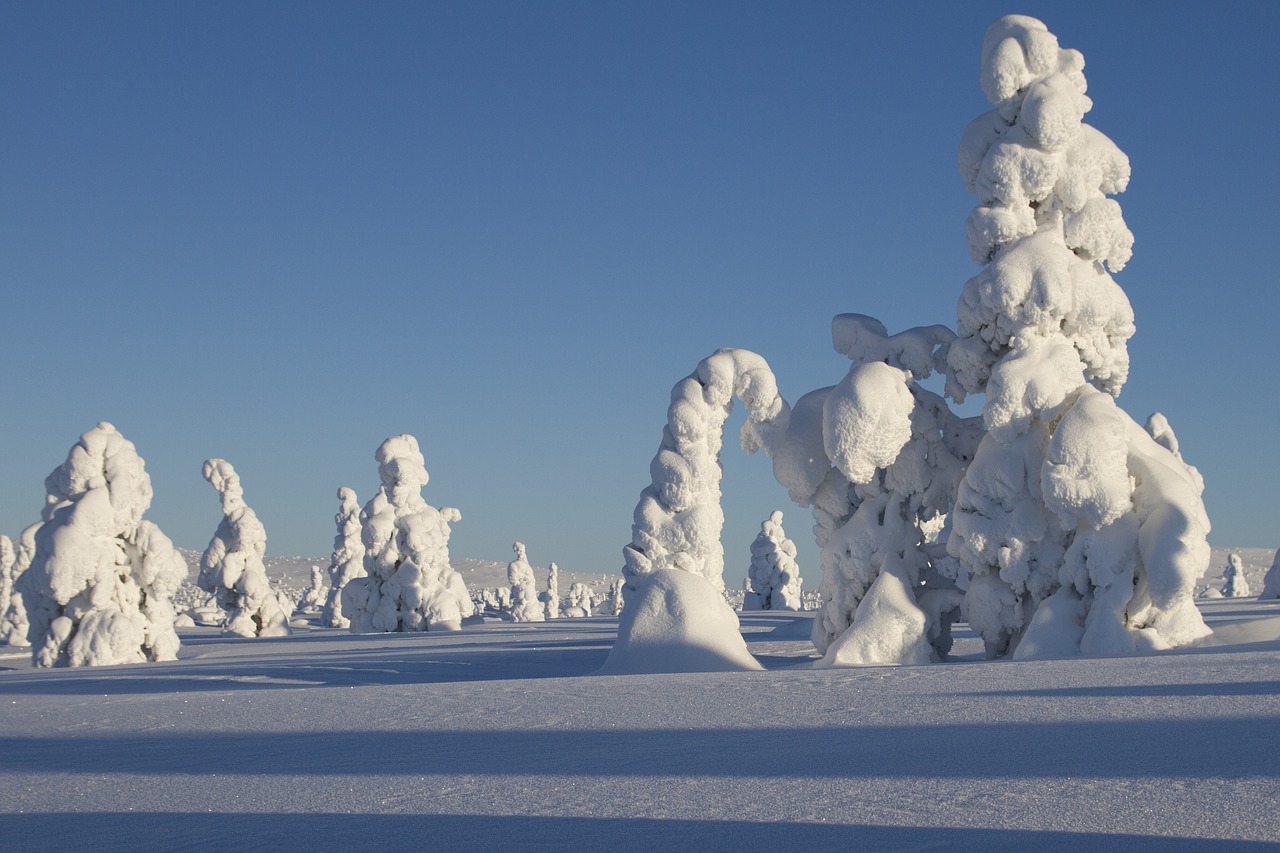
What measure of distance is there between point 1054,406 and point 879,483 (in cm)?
229

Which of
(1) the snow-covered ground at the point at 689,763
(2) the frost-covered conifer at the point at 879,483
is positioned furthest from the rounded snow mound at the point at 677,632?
(1) the snow-covered ground at the point at 689,763

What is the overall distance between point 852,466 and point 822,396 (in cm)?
189

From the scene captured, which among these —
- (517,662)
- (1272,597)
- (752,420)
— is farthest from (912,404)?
(1272,597)

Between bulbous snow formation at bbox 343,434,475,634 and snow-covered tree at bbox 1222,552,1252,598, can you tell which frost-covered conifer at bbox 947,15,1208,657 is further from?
snow-covered tree at bbox 1222,552,1252,598

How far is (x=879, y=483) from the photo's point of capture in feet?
43.2

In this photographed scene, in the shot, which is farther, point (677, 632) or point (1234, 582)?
point (1234, 582)

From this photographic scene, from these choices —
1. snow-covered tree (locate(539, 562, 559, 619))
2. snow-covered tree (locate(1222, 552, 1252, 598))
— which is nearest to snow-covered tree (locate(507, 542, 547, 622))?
snow-covered tree (locate(539, 562, 559, 619))

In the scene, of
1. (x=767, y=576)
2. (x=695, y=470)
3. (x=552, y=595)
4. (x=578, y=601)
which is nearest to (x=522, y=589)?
(x=552, y=595)

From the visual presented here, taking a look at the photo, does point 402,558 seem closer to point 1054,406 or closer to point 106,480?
point 106,480

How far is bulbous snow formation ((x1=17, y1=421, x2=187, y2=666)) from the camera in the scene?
17781mm

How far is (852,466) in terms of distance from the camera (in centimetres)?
1240

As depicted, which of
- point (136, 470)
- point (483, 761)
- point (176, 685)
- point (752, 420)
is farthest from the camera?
point (136, 470)

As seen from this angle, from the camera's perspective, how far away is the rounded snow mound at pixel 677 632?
38.2 feet

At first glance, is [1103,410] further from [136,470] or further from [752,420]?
[136,470]
